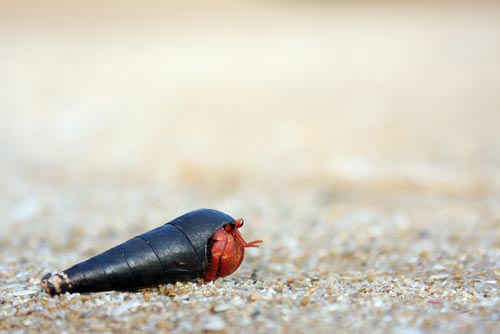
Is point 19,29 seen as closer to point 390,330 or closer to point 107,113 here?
point 107,113

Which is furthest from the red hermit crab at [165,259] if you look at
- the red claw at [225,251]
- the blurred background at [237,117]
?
the blurred background at [237,117]

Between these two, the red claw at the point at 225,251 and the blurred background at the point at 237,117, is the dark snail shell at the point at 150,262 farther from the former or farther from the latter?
the blurred background at the point at 237,117

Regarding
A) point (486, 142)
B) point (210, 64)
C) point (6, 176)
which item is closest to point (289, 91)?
point (210, 64)

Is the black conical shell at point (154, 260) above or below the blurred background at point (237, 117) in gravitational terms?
below

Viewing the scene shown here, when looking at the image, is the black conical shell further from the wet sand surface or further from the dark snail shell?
the wet sand surface

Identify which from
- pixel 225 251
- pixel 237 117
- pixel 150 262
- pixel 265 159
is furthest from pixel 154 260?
pixel 237 117

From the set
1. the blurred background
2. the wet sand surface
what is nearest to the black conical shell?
the wet sand surface

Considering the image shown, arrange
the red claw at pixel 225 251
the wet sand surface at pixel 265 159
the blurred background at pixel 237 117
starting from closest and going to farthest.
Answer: the wet sand surface at pixel 265 159, the red claw at pixel 225 251, the blurred background at pixel 237 117
